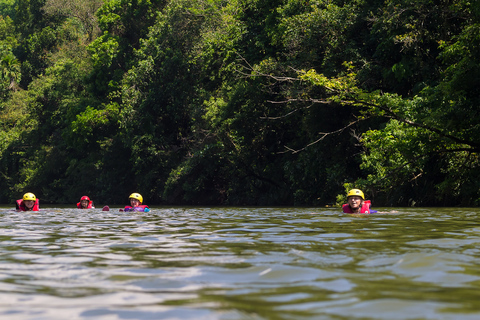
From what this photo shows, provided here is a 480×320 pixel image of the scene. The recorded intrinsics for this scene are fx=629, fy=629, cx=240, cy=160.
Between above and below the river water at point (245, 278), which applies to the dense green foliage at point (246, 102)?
above

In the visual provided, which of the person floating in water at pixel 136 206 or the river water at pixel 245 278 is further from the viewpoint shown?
the person floating in water at pixel 136 206

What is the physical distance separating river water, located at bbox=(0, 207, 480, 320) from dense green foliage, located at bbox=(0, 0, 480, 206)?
12244mm

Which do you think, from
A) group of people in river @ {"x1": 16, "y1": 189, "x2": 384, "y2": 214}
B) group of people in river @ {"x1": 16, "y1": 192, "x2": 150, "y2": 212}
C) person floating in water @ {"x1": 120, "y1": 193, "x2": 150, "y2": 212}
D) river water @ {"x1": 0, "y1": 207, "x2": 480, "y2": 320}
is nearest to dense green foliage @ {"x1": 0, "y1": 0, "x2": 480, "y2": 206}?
group of people in river @ {"x1": 16, "y1": 189, "x2": 384, "y2": 214}

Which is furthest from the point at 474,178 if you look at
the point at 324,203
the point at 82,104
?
the point at 82,104

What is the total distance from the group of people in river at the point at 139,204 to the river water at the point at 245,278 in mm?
6896

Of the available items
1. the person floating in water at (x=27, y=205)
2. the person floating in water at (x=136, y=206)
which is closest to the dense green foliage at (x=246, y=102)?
the person floating in water at (x=136, y=206)

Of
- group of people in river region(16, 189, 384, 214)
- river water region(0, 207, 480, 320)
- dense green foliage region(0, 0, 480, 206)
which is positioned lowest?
river water region(0, 207, 480, 320)

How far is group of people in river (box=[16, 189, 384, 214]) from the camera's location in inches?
640

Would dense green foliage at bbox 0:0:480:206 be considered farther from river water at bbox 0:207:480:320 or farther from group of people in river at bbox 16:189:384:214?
river water at bbox 0:207:480:320

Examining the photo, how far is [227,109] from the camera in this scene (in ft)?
118

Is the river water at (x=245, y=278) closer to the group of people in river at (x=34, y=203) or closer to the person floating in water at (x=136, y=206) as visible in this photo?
the person floating in water at (x=136, y=206)

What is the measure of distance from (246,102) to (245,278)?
3008 cm

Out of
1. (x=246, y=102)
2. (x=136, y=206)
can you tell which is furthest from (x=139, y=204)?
(x=246, y=102)

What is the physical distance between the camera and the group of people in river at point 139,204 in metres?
16.2
